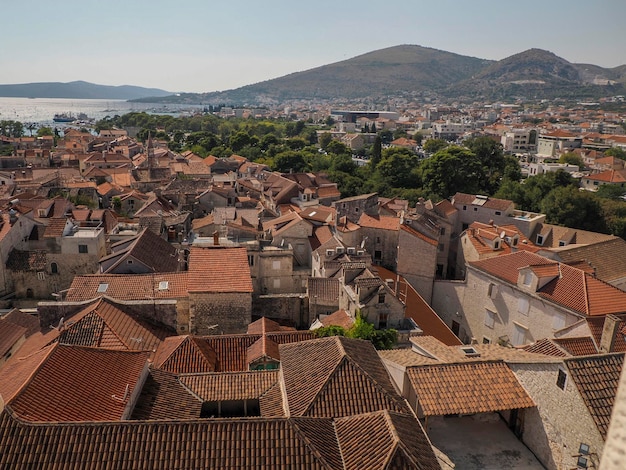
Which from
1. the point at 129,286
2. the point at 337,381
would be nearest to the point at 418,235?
the point at 129,286

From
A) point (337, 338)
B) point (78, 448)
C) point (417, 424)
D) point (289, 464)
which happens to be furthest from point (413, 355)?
point (78, 448)

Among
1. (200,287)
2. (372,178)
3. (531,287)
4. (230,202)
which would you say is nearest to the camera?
(200,287)

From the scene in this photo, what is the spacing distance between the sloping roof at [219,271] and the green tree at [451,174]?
131ft

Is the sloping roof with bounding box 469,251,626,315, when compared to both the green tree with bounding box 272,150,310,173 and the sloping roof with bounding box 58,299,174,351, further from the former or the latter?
the green tree with bounding box 272,150,310,173

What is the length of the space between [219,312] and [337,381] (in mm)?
11314

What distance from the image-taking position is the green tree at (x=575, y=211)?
4925cm

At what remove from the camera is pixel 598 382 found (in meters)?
13.3

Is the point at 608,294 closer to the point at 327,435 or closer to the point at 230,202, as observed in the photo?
the point at 327,435

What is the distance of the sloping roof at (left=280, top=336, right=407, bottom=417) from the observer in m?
13.4

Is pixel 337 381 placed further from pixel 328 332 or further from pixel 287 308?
pixel 287 308

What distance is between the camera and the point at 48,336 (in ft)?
69.1

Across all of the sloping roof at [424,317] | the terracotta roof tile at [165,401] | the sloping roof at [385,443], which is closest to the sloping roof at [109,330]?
the terracotta roof tile at [165,401]

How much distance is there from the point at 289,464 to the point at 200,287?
13583 millimetres

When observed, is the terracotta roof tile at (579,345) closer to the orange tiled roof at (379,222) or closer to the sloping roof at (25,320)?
the orange tiled roof at (379,222)
